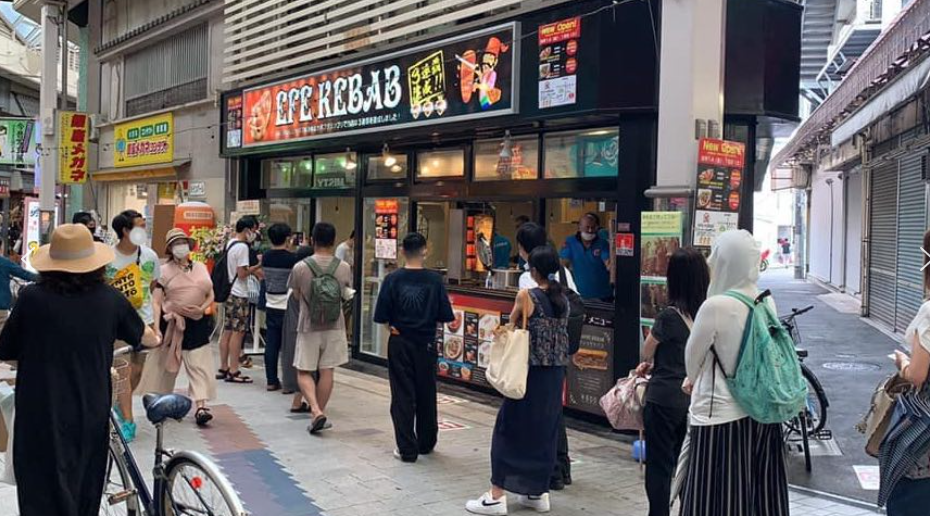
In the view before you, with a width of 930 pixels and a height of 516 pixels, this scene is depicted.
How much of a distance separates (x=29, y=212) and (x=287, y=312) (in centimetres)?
1209

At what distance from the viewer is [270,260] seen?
30.6 ft

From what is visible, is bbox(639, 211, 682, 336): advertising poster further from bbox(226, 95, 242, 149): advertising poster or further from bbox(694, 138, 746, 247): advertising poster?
bbox(226, 95, 242, 149): advertising poster

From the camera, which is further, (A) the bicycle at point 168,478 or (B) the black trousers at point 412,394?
(B) the black trousers at point 412,394

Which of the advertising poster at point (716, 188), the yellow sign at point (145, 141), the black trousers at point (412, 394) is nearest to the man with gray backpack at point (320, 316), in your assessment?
the black trousers at point (412, 394)

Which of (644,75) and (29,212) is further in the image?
(29,212)

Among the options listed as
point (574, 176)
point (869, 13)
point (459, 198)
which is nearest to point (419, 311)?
point (574, 176)

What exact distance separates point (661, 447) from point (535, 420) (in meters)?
0.94

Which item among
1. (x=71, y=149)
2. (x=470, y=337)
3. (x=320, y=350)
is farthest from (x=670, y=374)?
(x=71, y=149)

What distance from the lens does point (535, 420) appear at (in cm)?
547

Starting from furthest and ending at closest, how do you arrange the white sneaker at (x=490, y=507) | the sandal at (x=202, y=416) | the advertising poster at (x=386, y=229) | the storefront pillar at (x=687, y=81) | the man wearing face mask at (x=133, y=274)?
the advertising poster at (x=386, y=229) → the sandal at (x=202, y=416) → the man wearing face mask at (x=133, y=274) → the storefront pillar at (x=687, y=81) → the white sneaker at (x=490, y=507)

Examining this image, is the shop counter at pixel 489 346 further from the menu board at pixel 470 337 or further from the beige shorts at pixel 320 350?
the beige shorts at pixel 320 350

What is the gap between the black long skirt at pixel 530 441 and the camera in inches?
214

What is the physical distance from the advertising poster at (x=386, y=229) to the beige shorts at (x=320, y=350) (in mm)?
2860

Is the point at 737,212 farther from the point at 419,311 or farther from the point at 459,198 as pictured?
the point at 459,198
